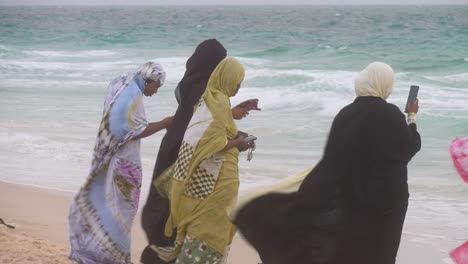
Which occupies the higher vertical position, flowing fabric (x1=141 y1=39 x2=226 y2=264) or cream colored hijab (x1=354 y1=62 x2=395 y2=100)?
cream colored hijab (x1=354 y1=62 x2=395 y2=100)

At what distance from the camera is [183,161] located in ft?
14.2

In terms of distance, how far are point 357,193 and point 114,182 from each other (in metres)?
1.40

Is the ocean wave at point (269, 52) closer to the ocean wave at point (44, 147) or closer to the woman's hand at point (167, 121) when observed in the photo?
the ocean wave at point (44, 147)

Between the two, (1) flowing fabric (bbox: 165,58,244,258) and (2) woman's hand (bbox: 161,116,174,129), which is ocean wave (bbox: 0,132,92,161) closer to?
(2) woman's hand (bbox: 161,116,174,129)

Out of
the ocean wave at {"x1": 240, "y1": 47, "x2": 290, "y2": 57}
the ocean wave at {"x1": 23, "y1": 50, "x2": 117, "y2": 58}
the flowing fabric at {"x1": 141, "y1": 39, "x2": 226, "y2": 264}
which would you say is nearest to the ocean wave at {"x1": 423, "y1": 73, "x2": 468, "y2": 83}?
the ocean wave at {"x1": 240, "y1": 47, "x2": 290, "y2": 57}

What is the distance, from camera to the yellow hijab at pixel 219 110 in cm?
421

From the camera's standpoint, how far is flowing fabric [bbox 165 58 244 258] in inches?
166

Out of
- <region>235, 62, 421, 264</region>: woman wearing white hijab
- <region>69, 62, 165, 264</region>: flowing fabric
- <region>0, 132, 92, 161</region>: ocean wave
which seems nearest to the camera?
<region>235, 62, 421, 264</region>: woman wearing white hijab

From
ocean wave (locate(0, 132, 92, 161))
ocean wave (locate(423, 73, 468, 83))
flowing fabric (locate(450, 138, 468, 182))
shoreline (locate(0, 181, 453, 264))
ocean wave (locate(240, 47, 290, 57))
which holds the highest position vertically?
flowing fabric (locate(450, 138, 468, 182))

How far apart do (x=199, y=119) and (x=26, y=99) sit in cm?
1207

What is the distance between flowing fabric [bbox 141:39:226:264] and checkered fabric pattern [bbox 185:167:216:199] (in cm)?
31

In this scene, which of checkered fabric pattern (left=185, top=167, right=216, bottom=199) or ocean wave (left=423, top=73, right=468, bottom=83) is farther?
ocean wave (left=423, top=73, right=468, bottom=83)

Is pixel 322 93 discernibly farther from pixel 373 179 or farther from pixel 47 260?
pixel 373 179

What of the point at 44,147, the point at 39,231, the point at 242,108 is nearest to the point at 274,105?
the point at 44,147
